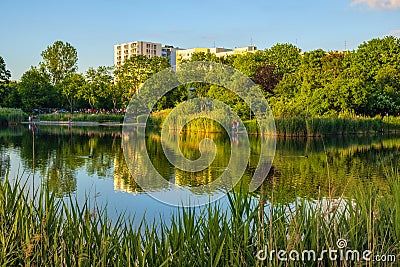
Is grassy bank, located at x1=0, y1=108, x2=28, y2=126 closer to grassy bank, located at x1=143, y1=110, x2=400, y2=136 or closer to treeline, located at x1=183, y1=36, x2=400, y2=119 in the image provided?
grassy bank, located at x1=143, y1=110, x2=400, y2=136

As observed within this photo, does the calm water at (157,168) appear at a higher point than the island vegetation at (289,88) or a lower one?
lower

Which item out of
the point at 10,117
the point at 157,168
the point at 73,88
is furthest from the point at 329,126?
→ the point at 73,88

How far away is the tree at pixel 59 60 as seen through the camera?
5588cm

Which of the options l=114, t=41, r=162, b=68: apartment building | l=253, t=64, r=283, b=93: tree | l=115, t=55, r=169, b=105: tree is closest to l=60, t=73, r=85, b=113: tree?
l=115, t=55, r=169, b=105: tree

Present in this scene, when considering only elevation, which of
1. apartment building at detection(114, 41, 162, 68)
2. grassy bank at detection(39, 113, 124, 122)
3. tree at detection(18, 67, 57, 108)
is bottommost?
grassy bank at detection(39, 113, 124, 122)

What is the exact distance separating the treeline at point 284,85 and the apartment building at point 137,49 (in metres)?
65.5

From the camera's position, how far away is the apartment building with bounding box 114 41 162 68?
110 metres

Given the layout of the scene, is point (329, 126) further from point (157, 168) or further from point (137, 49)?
point (137, 49)

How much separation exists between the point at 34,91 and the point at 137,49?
228 ft

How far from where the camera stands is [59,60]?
187 ft

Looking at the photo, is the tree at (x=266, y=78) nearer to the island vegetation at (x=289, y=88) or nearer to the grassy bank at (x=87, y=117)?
the island vegetation at (x=289, y=88)

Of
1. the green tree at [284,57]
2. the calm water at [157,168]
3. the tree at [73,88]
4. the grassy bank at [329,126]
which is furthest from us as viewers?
the tree at [73,88]

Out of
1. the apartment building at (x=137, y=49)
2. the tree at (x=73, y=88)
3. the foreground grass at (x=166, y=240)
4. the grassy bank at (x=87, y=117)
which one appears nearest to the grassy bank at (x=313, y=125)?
the grassy bank at (x=87, y=117)

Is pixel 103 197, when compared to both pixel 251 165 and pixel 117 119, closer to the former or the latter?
pixel 251 165
